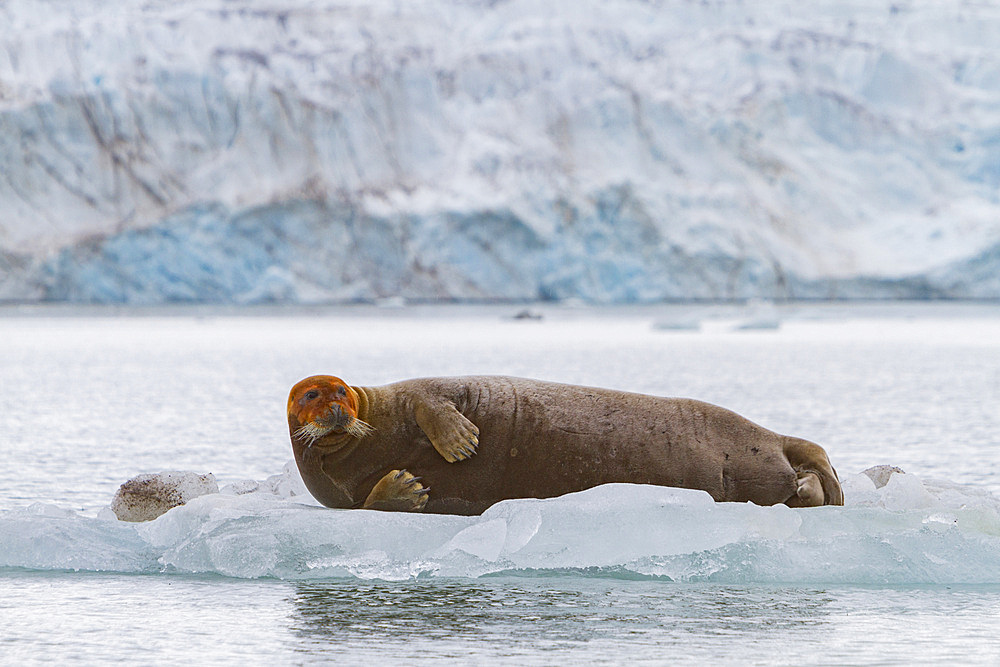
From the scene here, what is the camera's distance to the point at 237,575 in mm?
3412

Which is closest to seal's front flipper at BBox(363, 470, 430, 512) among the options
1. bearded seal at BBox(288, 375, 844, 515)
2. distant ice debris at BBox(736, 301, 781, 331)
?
bearded seal at BBox(288, 375, 844, 515)

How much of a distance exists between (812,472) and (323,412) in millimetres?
1589

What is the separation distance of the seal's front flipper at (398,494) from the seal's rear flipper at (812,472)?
118cm

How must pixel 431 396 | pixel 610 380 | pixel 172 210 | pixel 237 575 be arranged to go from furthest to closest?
pixel 172 210 < pixel 610 380 < pixel 431 396 < pixel 237 575

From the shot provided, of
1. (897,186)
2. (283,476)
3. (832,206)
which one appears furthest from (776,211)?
(283,476)

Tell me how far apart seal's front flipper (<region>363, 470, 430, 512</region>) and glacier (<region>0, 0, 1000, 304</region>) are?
83.8ft

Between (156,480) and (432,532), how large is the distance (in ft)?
4.50

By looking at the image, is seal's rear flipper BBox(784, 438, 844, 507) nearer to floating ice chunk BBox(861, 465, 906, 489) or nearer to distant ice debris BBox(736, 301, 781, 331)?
floating ice chunk BBox(861, 465, 906, 489)

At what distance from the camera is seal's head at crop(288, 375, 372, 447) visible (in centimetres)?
350

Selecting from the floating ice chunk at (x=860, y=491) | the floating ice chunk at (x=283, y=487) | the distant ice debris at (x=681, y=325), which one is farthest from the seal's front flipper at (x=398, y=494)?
the distant ice debris at (x=681, y=325)

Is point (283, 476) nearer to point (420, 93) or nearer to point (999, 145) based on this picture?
point (420, 93)

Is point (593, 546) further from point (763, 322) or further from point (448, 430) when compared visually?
point (763, 322)

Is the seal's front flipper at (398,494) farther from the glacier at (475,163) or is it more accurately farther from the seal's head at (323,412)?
the glacier at (475,163)

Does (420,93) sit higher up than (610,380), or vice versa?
(420,93)
